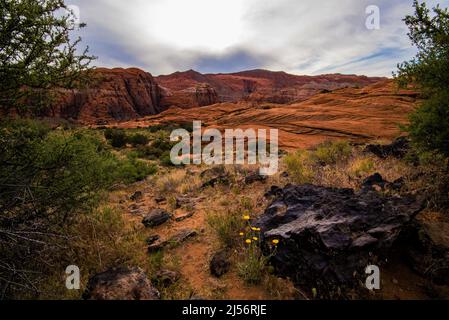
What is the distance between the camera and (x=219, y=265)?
352 centimetres

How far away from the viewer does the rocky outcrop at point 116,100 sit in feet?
160

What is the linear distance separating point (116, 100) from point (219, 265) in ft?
187

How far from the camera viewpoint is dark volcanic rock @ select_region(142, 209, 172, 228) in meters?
5.27

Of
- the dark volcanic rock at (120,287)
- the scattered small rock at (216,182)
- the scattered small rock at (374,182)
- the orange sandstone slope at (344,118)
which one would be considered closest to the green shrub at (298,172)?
the scattered small rock at (374,182)

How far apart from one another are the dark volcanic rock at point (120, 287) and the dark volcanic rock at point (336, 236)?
1594 millimetres

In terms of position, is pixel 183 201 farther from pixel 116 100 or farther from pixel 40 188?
pixel 116 100

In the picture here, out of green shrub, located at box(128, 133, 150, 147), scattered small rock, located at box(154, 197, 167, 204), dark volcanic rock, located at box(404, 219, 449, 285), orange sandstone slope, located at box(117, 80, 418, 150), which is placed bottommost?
scattered small rock, located at box(154, 197, 167, 204)

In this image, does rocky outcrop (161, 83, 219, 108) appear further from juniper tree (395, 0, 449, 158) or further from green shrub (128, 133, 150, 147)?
juniper tree (395, 0, 449, 158)

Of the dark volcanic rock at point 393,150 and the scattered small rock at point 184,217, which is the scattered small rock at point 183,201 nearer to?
the scattered small rock at point 184,217

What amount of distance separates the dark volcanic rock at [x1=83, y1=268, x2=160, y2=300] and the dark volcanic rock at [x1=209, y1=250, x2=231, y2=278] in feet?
2.78

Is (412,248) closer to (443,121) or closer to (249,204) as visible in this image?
(443,121)

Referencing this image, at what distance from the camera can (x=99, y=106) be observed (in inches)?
2030

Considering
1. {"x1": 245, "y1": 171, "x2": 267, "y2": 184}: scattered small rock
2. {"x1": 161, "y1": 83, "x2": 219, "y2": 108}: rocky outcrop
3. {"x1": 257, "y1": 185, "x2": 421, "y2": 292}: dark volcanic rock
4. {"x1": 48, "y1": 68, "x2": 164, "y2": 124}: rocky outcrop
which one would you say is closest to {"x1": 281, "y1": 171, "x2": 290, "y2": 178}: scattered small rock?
{"x1": 245, "y1": 171, "x2": 267, "y2": 184}: scattered small rock

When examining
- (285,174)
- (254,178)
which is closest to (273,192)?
(254,178)
